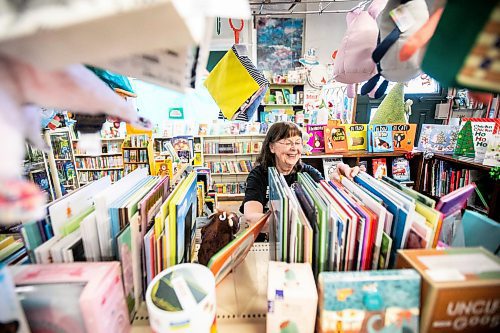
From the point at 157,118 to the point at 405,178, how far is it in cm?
459

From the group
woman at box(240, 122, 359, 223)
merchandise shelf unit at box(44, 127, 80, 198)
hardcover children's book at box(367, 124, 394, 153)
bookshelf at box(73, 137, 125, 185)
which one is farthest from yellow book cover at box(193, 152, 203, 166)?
hardcover children's book at box(367, 124, 394, 153)

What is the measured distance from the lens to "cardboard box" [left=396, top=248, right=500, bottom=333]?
52cm

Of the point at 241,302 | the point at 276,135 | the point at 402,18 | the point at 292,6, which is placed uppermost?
the point at 292,6

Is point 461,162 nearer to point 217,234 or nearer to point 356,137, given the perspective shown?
point 356,137

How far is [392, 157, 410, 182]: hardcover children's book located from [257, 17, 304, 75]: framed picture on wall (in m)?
3.17

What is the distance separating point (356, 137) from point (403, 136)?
503 millimetres

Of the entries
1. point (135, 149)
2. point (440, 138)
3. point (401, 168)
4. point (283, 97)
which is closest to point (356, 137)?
point (401, 168)

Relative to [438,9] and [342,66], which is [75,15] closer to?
[438,9]

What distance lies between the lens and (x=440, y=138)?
272 centimetres

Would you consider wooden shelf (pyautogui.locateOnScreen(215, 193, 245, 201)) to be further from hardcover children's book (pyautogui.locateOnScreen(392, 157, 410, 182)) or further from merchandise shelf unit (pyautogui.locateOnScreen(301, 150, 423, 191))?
hardcover children's book (pyautogui.locateOnScreen(392, 157, 410, 182))

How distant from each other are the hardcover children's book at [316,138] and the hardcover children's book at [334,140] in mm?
75

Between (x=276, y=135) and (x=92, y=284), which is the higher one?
(x=276, y=135)

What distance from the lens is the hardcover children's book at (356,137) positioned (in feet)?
9.50

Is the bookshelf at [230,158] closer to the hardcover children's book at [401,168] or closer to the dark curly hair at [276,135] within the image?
the hardcover children's book at [401,168]
